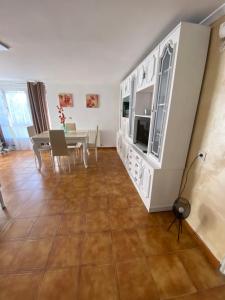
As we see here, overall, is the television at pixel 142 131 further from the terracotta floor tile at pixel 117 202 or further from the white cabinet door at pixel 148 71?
the terracotta floor tile at pixel 117 202

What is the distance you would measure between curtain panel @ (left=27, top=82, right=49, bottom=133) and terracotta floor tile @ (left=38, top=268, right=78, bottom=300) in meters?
4.59

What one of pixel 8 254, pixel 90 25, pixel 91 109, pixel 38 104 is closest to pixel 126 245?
pixel 8 254

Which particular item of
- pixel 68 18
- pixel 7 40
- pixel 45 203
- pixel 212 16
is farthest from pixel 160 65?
pixel 45 203

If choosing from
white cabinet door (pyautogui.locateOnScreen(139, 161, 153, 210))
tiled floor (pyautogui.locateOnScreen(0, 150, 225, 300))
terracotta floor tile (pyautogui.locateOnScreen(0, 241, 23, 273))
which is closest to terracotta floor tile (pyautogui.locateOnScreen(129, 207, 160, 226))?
tiled floor (pyautogui.locateOnScreen(0, 150, 225, 300))

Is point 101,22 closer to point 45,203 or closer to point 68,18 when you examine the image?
point 68,18

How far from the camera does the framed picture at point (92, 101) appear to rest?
188 inches

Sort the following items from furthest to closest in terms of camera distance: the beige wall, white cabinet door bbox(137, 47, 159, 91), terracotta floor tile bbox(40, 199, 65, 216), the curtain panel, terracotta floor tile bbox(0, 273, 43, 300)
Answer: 1. the curtain panel
2. terracotta floor tile bbox(40, 199, 65, 216)
3. white cabinet door bbox(137, 47, 159, 91)
4. the beige wall
5. terracotta floor tile bbox(0, 273, 43, 300)

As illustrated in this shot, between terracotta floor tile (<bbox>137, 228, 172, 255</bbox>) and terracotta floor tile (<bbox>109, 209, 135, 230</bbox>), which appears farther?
terracotta floor tile (<bbox>109, 209, 135, 230</bbox>)

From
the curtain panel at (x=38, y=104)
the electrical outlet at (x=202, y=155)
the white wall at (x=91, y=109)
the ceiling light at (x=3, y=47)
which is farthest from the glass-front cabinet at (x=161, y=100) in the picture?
the curtain panel at (x=38, y=104)

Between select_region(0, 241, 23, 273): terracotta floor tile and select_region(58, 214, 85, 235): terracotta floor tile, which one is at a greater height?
select_region(0, 241, 23, 273): terracotta floor tile

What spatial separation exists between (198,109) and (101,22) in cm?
147

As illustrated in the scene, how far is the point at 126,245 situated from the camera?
4.90ft

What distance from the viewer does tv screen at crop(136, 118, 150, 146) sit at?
239 centimetres

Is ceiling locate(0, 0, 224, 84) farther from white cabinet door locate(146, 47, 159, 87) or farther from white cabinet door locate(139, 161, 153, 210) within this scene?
white cabinet door locate(139, 161, 153, 210)
